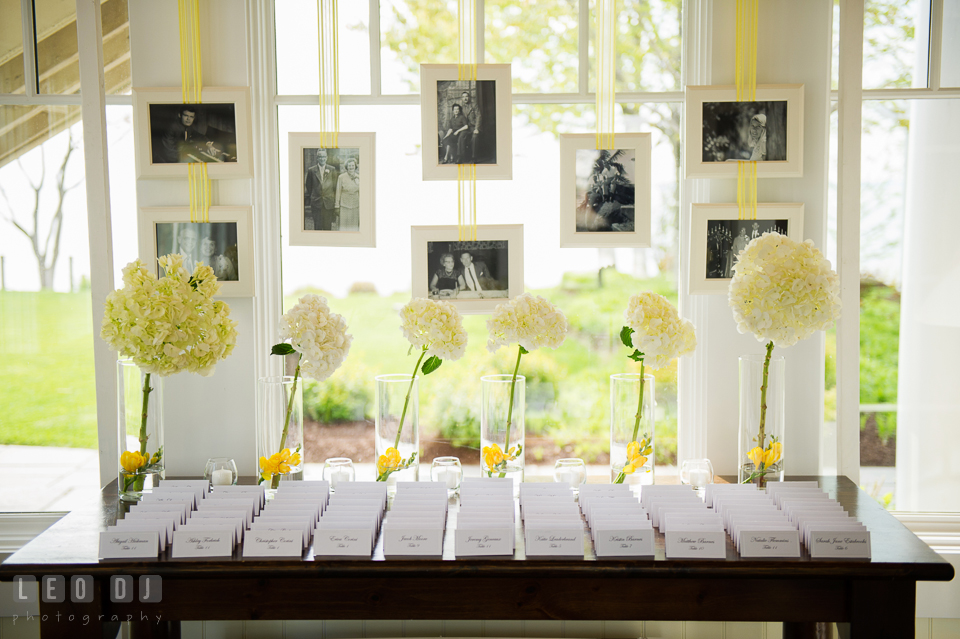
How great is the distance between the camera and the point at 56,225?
2184 millimetres

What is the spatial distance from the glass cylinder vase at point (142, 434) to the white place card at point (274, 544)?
0.50 metres

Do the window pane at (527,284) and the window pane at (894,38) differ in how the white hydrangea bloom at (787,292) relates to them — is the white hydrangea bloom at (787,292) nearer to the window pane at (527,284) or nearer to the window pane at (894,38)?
the window pane at (527,284)

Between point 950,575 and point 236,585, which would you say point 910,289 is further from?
point 236,585

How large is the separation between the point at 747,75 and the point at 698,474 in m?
1.20

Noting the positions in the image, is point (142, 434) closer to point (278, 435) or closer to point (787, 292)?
point (278, 435)

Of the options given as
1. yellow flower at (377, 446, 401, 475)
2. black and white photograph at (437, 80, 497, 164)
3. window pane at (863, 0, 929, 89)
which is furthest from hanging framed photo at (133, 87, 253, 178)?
window pane at (863, 0, 929, 89)

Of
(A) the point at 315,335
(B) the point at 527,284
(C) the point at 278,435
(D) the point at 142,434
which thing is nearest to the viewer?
(A) the point at 315,335

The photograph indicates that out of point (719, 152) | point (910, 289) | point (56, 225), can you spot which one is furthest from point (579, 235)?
point (56, 225)

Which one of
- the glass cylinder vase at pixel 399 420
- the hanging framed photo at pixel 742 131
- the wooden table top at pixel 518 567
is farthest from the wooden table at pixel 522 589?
the hanging framed photo at pixel 742 131

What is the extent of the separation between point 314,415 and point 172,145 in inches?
37.8

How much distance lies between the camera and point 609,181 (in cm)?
203

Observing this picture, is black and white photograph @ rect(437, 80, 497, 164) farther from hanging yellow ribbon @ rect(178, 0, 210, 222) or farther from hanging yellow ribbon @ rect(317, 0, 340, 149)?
hanging yellow ribbon @ rect(178, 0, 210, 222)

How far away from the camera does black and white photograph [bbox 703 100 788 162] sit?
1991 millimetres

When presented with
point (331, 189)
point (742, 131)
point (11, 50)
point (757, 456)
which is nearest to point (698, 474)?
point (757, 456)
